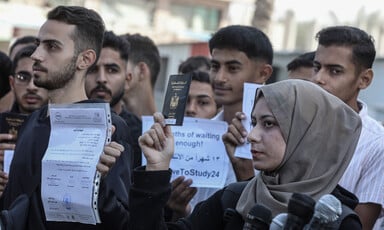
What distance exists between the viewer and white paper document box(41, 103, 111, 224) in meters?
3.24

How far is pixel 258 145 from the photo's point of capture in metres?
2.89

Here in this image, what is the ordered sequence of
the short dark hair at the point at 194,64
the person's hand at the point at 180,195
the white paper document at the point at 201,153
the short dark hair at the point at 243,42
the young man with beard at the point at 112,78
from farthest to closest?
1. the short dark hair at the point at 194,64
2. the young man with beard at the point at 112,78
3. the short dark hair at the point at 243,42
4. the white paper document at the point at 201,153
5. the person's hand at the point at 180,195

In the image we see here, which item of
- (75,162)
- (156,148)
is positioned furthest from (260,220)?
(75,162)

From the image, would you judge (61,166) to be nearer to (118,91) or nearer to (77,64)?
(77,64)

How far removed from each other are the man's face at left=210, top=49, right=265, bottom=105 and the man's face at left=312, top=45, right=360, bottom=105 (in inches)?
21.7

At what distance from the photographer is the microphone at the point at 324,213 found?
2174 mm

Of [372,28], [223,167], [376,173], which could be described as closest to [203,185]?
[223,167]

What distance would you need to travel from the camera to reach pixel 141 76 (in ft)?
20.5

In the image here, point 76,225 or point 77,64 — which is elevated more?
point 77,64

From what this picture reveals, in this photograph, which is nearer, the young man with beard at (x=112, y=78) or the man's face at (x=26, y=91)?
the young man with beard at (x=112, y=78)

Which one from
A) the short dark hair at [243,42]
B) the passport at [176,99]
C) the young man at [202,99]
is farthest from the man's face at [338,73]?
the young man at [202,99]

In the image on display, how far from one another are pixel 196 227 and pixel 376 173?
43.8 inches

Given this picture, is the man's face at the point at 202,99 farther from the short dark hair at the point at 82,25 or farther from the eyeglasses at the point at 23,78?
the short dark hair at the point at 82,25

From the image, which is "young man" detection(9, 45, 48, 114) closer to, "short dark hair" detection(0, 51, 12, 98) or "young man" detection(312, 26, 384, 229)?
"short dark hair" detection(0, 51, 12, 98)
